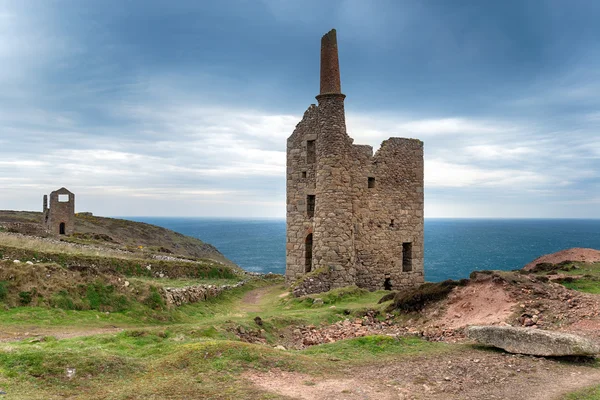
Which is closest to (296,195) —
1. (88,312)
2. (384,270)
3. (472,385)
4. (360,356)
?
(384,270)

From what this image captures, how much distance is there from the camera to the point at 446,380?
9312 mm

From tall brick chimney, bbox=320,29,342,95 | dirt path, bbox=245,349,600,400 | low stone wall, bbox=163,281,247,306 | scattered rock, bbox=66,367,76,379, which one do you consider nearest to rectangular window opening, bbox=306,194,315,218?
tall brick chimney, bbox=320,29,342,95

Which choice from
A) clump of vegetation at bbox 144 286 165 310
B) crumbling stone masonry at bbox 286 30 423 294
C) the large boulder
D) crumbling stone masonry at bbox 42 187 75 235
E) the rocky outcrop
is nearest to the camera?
the large boulder

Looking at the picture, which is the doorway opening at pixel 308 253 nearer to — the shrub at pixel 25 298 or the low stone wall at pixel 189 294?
the low stone wall at pixel 189 294

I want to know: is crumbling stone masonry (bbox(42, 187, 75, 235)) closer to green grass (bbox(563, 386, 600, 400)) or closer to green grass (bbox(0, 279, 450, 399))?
green grass (bbox(0, 279, 450, 399))

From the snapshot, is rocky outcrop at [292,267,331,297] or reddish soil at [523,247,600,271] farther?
reddish soil at [523,247,600,271]

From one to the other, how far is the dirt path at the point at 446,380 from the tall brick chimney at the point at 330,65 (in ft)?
57.6

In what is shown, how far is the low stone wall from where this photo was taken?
17653 mm

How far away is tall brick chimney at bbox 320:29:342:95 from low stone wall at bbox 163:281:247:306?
1181 cm

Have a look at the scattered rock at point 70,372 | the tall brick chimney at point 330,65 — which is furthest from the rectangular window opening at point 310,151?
the scattered rock at point 70,372

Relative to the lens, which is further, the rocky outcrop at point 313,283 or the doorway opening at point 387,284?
the doorway opening at point 387,284

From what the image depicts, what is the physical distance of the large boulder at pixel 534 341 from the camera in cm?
1004

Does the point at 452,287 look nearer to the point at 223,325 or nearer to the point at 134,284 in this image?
the point at 223,325

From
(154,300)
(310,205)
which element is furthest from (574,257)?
(154,300)
